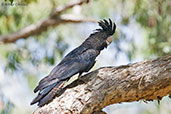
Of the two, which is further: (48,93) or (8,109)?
(8,109)

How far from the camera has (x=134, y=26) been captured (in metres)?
7.77

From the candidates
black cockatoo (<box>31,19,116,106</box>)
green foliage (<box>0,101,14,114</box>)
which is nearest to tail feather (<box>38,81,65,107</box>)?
black cockatoo (<box>31,19,116,106</box>)

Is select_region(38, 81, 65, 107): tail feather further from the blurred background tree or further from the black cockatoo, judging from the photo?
the blurred background tree

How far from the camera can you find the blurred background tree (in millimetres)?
6836

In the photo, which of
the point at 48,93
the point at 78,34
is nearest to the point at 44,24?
the point at 78,34

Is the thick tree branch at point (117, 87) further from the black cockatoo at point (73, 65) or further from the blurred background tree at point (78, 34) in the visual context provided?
the blurred background tree at point (78, 34)

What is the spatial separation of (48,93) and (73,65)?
0.43m

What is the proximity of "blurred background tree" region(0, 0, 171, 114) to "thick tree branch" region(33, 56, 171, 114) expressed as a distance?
272cm

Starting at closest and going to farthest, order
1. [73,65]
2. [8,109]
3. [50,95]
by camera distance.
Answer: [50,95] → [73,65] → [8,109]

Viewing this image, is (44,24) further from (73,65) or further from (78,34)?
(73,65)

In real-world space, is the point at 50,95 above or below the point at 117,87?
above

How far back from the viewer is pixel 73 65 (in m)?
4.02

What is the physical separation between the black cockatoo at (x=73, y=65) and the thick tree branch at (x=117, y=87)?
107 mm

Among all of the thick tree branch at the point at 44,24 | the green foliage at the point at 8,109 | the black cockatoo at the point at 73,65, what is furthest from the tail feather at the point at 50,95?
the thick tree branch at the point at 44,24
